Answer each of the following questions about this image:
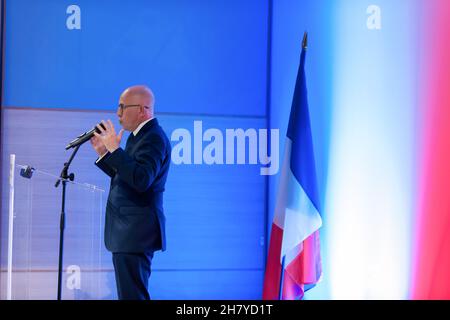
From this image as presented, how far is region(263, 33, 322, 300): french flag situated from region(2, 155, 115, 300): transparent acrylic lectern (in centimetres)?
103

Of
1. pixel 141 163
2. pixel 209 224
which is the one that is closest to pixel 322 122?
pixel 209 224

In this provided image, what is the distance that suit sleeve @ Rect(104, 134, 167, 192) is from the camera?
10.9 ft

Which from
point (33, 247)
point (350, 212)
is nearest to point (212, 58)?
point (350, 212)

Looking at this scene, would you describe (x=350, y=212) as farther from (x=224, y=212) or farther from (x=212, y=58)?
(x=212, y=58)

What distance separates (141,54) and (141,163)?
3.38ft

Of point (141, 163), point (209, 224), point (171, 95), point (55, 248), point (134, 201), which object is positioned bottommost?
point (55, 248)

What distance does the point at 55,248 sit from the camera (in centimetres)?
389

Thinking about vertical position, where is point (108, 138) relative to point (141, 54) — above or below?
below

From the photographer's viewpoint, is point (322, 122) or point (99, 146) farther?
point (322, 122)

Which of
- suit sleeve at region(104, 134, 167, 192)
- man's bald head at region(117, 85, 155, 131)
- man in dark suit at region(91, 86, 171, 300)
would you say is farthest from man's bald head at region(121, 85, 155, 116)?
suit sleeve at region(104, 134, 167, 192)

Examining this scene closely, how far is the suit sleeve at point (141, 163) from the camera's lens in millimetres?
3309

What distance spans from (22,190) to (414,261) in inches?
97.4

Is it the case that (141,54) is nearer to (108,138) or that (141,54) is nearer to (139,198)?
(108,138)

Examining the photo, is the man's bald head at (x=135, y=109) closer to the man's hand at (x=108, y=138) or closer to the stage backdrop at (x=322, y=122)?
the man's hand at (x=108, y=138)
